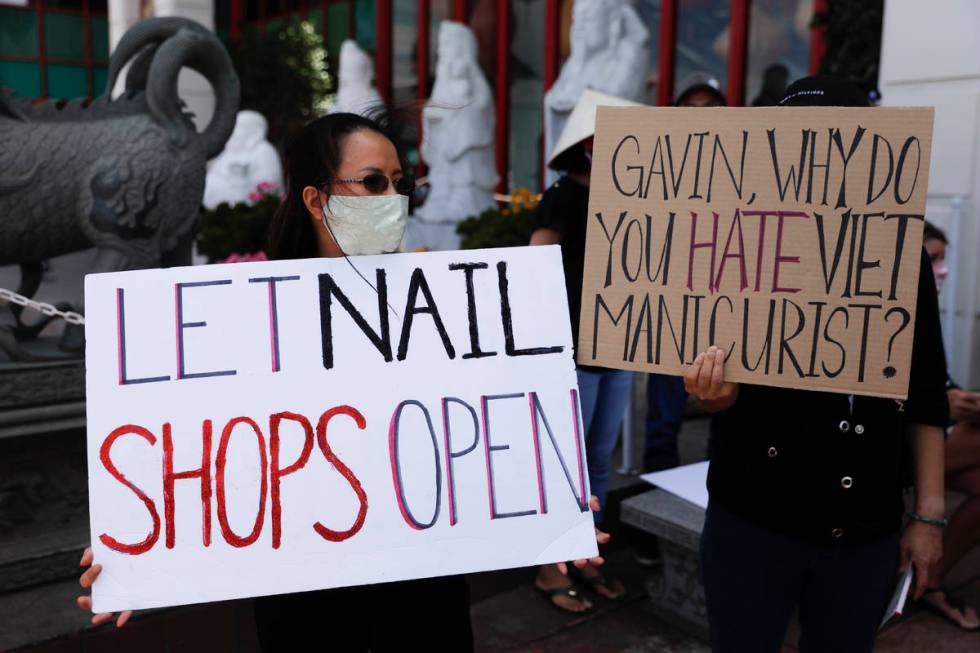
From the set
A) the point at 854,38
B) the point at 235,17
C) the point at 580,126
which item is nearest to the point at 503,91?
the point at 854,38

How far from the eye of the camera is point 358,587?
5.08 ft

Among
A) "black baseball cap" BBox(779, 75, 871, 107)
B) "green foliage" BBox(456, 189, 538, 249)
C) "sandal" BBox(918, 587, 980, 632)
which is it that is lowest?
"sandal" BBox(918, 587, 980, 632)

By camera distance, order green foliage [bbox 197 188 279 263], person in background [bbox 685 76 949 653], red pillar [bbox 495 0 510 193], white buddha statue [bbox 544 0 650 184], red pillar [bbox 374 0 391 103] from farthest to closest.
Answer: red pillar [bbox 374 0 391 103] → red pillar [bbox 495 0 510 193] → white buddha statue [bbox 544 0 650 184] → green foliage [bbox 197 188 279 263] → person in background [bbox 685 76 949 653]

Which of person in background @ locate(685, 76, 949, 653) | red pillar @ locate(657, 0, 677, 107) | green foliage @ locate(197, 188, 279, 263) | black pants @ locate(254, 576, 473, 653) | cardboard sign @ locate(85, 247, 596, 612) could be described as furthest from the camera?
red pillar @ locate(657, 0, 677, 107)

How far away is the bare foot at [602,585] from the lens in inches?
135

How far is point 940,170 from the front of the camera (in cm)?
443

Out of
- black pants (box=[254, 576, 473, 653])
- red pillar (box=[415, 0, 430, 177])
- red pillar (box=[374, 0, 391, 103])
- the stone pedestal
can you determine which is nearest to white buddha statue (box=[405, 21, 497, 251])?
red pillar (box=[415, 0, 430, 177])

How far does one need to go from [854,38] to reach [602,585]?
3806 mm

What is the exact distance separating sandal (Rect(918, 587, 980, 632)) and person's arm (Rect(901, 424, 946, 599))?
68.8 inches

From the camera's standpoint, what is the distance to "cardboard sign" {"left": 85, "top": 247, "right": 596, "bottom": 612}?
1.42 metres

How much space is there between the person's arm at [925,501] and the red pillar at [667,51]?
7.81m

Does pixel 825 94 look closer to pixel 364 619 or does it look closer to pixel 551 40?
pixel 364 619

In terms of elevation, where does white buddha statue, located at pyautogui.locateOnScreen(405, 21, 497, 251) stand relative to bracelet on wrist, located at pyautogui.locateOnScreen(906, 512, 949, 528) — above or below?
above

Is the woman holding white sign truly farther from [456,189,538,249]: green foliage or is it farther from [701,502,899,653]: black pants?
[456,189,538,249]: green foliage
